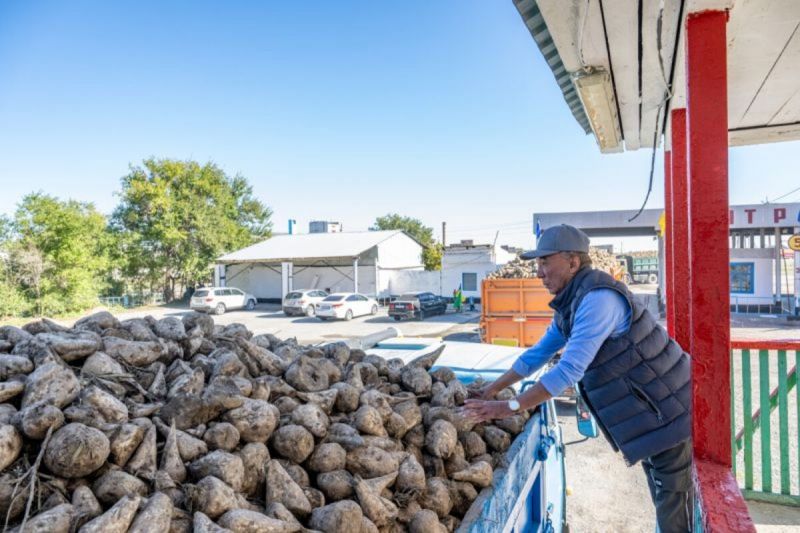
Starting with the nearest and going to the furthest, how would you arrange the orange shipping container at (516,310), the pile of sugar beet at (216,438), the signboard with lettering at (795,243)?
the pile of sugar beet at (216,438) → the orange shipping container at (516,310) → the signboard with lettering at (795,243)

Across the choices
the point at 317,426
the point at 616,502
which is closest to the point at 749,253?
the point at 616,502

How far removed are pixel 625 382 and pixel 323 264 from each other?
29.1 m

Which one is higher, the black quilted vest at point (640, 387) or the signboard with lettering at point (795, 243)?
the signboard with lettering at point (795, 243)

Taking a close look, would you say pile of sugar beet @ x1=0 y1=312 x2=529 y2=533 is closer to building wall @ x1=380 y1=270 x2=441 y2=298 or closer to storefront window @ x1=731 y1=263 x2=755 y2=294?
storefront window @ x1=731 y1=263 x2=755 y2=294

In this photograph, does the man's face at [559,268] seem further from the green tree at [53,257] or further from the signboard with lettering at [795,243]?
the green tree at [53,257]

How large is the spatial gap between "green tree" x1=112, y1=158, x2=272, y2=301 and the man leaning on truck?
33.8 meters

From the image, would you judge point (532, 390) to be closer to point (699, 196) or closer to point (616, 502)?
point (699, 196)

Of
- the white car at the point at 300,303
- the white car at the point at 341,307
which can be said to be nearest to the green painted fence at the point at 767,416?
the white car at the point at 341,307

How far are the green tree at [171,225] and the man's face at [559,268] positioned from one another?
33589mm

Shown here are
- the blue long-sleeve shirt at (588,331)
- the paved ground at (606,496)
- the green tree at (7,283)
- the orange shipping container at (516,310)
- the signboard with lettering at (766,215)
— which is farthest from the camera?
the green tree at (7,283)

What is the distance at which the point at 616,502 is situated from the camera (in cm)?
432

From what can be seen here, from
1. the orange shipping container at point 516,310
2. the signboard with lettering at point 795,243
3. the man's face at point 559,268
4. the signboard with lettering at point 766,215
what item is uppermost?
the signboard with lettering at point 766,215

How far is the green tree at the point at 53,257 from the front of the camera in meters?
23.8

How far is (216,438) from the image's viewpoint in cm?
165
